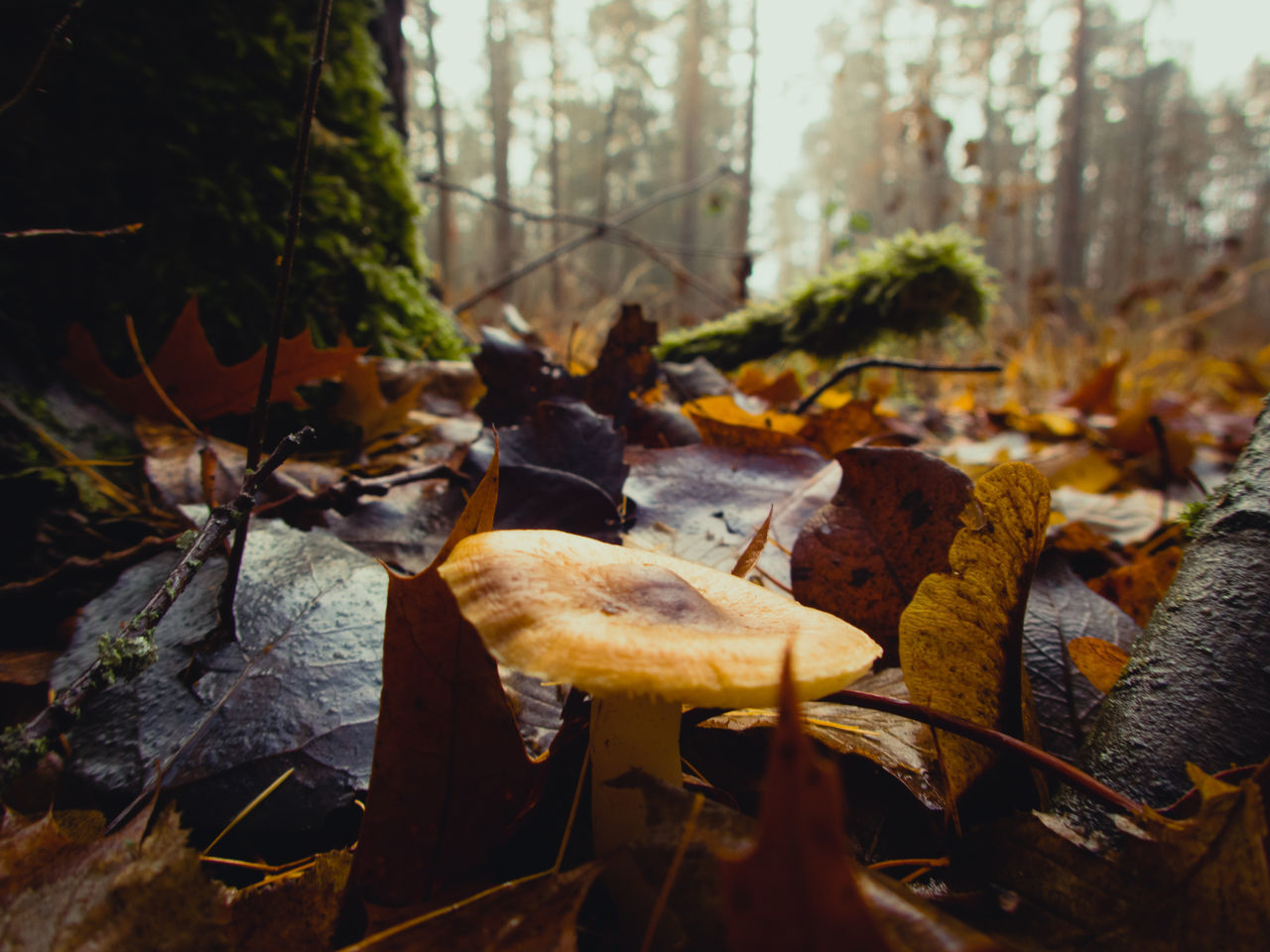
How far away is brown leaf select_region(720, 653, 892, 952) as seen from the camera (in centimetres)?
28

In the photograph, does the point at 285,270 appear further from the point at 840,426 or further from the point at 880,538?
the point at 840,426

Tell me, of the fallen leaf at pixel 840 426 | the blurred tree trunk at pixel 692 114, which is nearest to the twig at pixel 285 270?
the fallen leaf at pixel 840 426

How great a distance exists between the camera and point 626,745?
25.2 inches

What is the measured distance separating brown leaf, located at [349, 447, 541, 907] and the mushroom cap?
0.23 feet

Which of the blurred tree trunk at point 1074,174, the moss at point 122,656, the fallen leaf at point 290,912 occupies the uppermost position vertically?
the blurred tree trunk at point 1074,174

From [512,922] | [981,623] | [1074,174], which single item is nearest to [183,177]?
[512,922]

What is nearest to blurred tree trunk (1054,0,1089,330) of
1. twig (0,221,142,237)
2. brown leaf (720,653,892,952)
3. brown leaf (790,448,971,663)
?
brown leaf (790,448,971,663)

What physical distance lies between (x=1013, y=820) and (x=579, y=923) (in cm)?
40

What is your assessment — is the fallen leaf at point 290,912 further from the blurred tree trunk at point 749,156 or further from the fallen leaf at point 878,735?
the blurred tree trunk at point 749,156

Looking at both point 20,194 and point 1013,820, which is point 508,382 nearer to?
point 20,194

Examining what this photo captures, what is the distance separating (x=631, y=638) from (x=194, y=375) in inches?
47.1

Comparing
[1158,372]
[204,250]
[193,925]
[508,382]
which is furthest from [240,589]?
[1158,372]

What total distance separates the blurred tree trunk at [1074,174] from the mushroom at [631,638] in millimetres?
13377

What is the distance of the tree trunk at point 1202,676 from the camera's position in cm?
58
